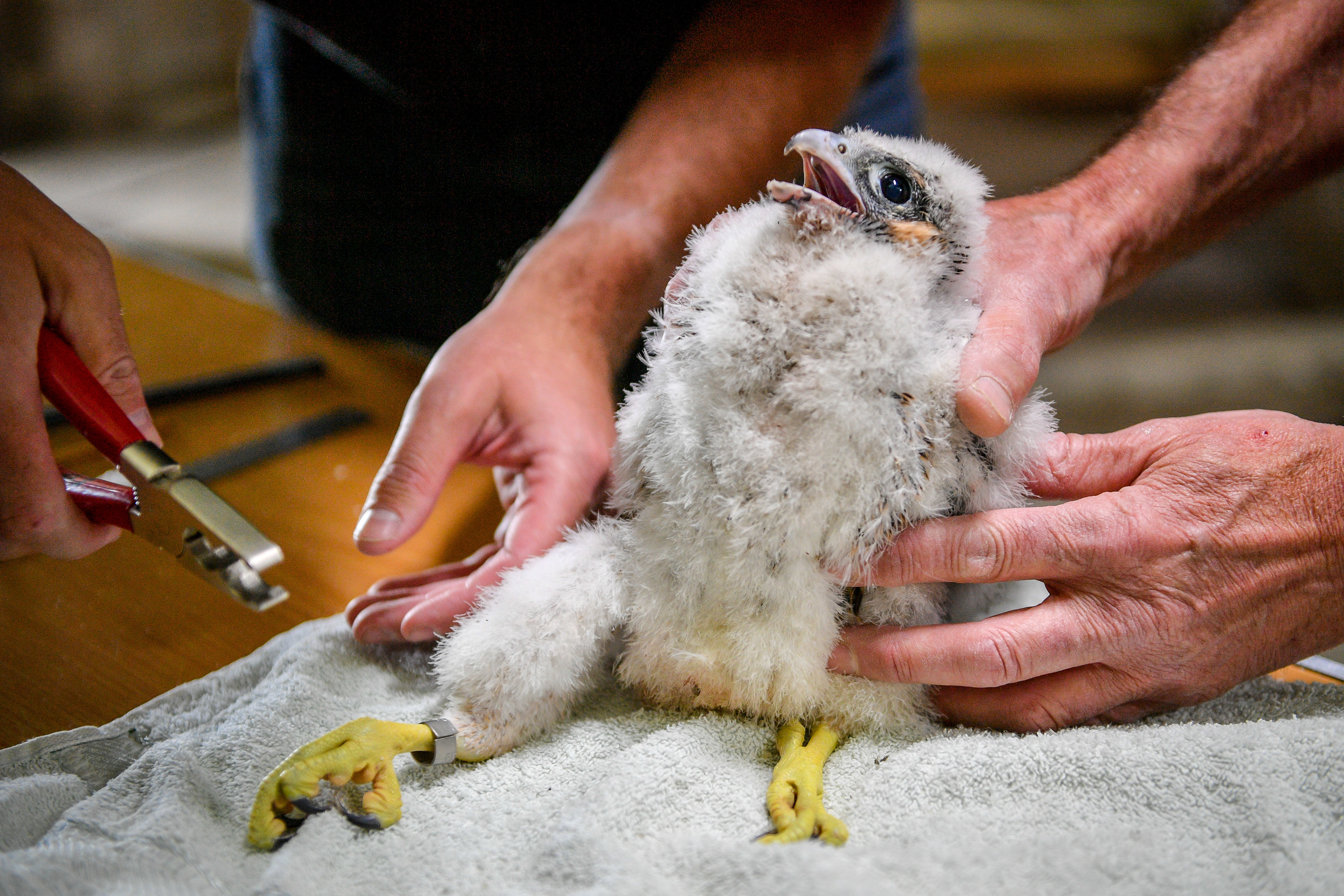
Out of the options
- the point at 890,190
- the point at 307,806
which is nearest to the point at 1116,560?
the point at 890,190

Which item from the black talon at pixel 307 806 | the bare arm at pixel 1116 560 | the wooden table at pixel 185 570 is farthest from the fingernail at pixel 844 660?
the wooden table at pixel 185 570

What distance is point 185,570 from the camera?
105 centimetres

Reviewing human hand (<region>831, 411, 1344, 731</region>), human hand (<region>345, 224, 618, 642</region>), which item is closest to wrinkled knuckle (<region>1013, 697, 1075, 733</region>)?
human hand (<region>831, 411, 1344, 731</region>)

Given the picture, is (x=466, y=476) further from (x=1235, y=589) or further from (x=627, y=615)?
(x=1235, y=589)

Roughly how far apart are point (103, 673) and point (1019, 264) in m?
1.14

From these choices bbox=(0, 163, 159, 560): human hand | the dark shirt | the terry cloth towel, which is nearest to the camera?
the terry cloth towel

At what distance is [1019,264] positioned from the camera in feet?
3.38

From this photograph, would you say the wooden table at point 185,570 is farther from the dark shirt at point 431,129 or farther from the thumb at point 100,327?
the dark shirt at point 431,129

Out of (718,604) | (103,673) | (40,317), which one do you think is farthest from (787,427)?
(103,673)

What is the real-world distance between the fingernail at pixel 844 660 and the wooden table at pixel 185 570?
0.56m

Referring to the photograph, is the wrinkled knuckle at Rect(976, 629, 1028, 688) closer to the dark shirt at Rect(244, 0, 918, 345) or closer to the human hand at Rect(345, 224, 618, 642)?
the human hand at Rect(345, 224, 618, 642)

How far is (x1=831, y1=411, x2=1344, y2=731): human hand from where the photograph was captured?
88cm

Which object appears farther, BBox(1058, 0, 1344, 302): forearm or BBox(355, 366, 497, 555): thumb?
BBox(1058, 0, 1344, 302): forearm

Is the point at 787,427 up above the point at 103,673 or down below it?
above
